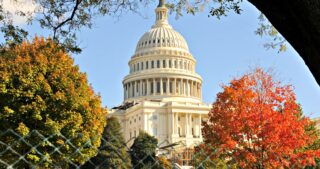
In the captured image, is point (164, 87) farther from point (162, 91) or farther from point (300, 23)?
point (300, 23)

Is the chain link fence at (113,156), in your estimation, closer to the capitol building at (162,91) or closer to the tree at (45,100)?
the tree at (45,100)

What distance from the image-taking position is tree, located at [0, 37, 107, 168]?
2520 centimetres

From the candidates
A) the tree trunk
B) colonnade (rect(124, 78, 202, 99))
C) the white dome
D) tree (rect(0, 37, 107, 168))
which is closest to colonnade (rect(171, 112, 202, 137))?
colonnade (rect(124, 78, 202, 99))

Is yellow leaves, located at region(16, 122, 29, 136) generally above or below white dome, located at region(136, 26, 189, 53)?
below

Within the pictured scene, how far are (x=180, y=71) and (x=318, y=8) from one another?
341 feet

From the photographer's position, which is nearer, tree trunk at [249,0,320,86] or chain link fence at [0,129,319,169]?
tree trunk at [249,0,320,86]

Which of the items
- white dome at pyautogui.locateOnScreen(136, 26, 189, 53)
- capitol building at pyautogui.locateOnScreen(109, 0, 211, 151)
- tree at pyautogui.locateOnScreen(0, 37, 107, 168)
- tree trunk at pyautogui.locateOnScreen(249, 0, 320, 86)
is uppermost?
white dome at pyautogui.locateOnScreen(136, 26, 189, 53)

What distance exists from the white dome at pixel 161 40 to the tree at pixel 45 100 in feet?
278

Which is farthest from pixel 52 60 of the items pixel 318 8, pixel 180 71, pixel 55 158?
pixel 180 71

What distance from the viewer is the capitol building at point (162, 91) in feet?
316

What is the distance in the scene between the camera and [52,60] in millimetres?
27562

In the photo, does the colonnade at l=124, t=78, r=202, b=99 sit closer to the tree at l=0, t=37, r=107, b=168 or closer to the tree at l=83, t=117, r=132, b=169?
the tree at l=83, t=117, r=132, b=169

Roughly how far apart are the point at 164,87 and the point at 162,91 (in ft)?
4.66

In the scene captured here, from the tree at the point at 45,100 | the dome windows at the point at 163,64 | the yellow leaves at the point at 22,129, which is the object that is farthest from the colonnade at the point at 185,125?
the yellow leaves at the point at 22,129
